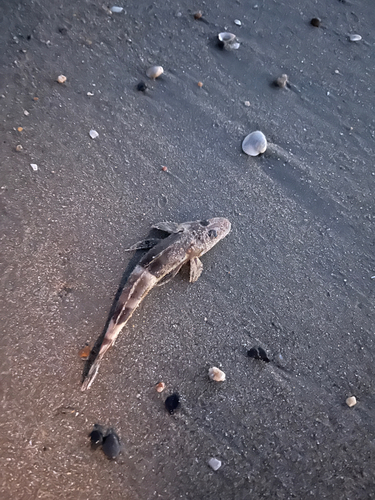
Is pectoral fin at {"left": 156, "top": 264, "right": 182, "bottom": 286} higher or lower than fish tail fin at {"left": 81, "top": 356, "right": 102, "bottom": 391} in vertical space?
higher

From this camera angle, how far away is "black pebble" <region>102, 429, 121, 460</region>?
2451mm

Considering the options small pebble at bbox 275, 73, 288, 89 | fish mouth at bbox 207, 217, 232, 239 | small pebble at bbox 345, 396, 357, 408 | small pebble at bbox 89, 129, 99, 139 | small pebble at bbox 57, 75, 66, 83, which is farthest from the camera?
small pebble at bbox 275, 73, 288, 89

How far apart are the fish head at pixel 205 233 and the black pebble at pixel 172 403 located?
120cm

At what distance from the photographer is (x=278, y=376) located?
287 centimetres

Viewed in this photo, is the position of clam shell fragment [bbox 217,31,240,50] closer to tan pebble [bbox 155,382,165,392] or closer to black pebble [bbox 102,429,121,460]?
tan pebble [bbox 155,382,165,392]

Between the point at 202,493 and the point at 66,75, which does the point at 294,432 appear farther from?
the point at 66,75

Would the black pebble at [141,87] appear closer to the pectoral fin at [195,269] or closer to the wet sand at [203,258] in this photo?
the wet sand at [203,258]

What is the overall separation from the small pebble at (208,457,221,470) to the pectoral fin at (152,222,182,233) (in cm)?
185

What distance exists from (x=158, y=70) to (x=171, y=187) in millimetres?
1344

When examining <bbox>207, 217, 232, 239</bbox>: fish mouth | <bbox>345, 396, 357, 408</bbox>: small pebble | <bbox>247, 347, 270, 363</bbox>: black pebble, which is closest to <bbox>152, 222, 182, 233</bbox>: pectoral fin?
<bbox>207, 217, 232, 239</bbox>: fish mouth

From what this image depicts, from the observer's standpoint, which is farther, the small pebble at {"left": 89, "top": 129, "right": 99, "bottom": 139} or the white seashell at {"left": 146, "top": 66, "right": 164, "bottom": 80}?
the white seashell at {"left": 146, "top": 66, "right": 164, "bottom": 80}

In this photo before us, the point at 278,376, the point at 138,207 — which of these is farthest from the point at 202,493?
the point at 138,207

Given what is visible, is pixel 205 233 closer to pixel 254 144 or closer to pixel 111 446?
pixel 254 144

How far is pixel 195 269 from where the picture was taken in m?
3.08
